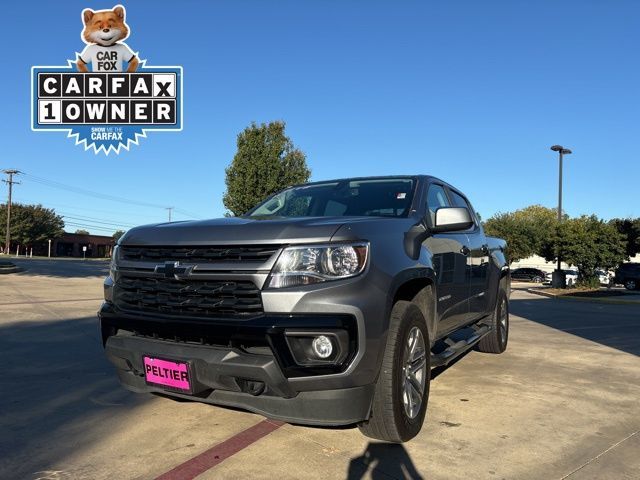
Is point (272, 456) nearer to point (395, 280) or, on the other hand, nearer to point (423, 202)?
point (395, 280)

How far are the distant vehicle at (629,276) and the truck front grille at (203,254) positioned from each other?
3059 centimetres

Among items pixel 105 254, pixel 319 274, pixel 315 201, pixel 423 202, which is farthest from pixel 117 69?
pixel 105 254

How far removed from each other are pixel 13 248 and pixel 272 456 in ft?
276

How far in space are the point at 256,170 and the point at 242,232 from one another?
25.6 metres

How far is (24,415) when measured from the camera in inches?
150

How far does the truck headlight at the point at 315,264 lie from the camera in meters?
2.78

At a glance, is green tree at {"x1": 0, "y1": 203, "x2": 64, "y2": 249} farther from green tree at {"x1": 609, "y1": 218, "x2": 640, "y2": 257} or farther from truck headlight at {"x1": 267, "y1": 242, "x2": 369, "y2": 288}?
truck headlight at {"x1": 267, "y1": 242, "x2": 369, "y2": 288}

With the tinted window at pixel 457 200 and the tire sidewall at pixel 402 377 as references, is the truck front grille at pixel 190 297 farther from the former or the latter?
the tinted window at pixel 457 200

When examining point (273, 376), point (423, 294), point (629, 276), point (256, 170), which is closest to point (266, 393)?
point (273, 376)

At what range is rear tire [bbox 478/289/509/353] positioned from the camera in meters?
6.08

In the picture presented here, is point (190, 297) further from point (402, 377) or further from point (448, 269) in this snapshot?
point (448, 269)

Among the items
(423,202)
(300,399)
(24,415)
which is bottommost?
(24,415)

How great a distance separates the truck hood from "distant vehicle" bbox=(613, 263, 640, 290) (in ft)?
99.7

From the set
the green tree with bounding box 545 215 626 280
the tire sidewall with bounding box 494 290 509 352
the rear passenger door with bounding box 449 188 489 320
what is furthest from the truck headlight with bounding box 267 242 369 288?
the green tree with bounding box 545 215 626 280
